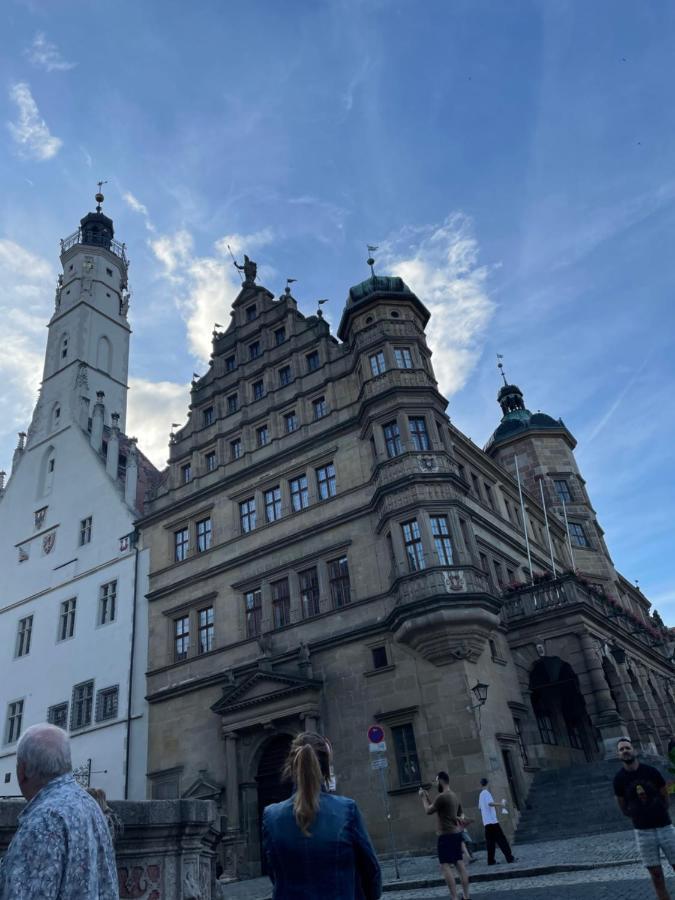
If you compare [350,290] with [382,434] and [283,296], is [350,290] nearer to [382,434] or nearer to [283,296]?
[283,296]

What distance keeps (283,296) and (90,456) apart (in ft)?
40.4

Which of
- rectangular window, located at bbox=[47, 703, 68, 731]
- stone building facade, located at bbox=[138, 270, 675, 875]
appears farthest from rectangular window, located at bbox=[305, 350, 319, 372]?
rectangular window, located at bbox=[47, 703, 68, 731]

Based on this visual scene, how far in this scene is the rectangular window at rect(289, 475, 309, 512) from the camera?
26.3m

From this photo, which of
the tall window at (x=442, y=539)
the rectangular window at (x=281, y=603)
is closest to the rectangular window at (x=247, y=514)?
the rectangular window at (x=281, y=603)

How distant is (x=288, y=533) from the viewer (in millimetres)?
25891

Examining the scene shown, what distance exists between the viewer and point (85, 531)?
3309 cm

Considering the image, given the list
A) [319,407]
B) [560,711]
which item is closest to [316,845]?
[319,407]

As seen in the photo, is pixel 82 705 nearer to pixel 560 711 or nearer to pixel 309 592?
pixel 309 592

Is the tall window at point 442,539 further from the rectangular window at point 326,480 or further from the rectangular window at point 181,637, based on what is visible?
the rectangular window at point 181,637

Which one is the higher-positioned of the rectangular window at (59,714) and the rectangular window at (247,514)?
the rectangular window at (247,514)

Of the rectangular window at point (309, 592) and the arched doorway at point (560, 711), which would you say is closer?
the rectangular window at point (309, 592)

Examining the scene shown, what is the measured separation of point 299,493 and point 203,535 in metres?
5.16

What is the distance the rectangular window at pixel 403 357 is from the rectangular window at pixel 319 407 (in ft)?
11.1

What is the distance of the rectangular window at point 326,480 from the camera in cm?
2580
